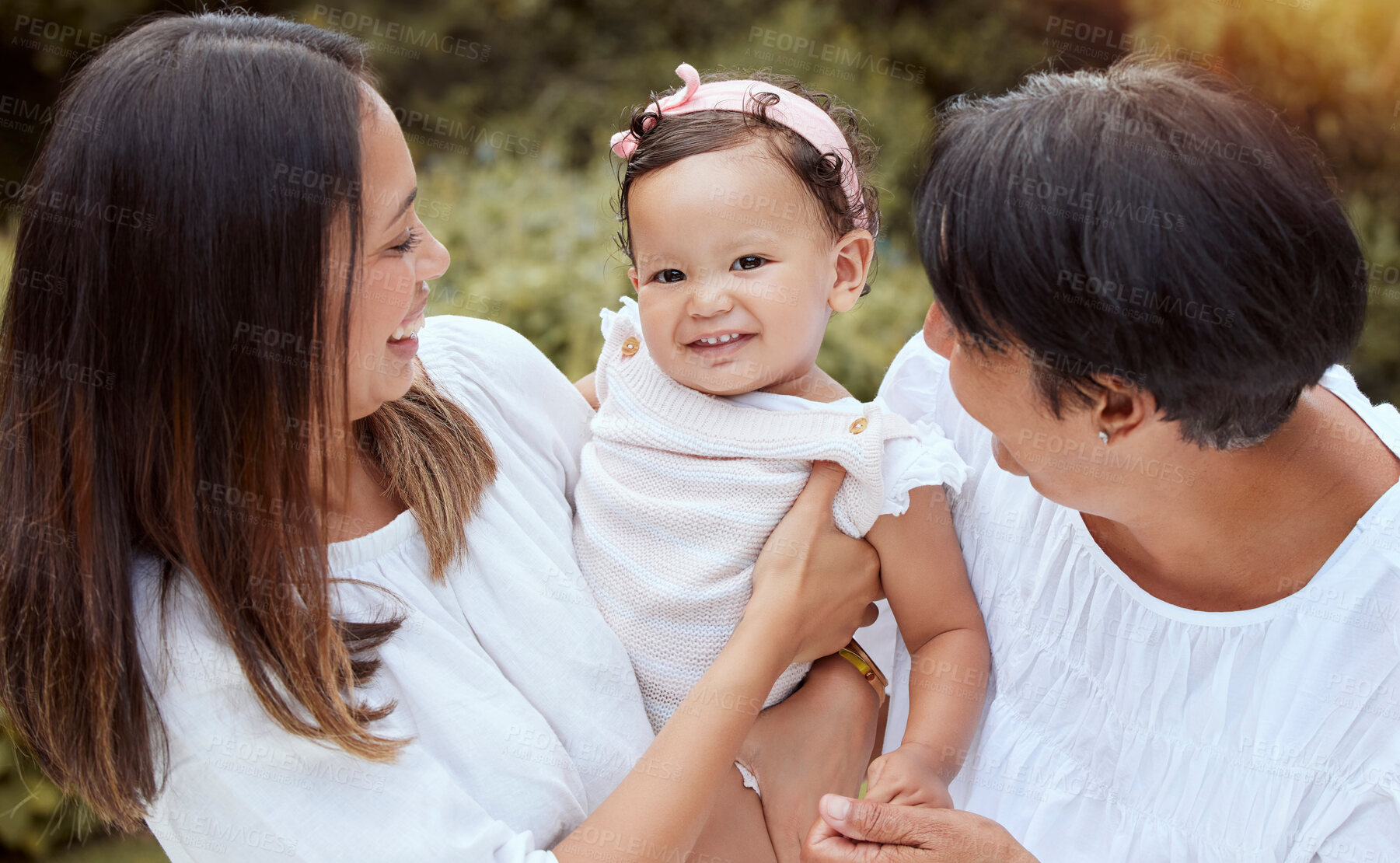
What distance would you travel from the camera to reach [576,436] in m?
2.08

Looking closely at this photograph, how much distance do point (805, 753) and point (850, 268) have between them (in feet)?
2.80

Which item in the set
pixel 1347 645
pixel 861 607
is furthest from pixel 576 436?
pixel 1347 645

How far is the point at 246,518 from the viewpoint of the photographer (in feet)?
4.81

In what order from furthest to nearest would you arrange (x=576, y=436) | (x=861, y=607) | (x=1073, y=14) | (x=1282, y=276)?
(x=1073, y=14)
(x=576, y=436)
(x=861, y=607)
(x=1282, y=276)

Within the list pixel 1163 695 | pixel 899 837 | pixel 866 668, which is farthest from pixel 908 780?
pixel 1163 695

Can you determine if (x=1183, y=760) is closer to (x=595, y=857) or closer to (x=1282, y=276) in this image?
(x=1282, y=276)

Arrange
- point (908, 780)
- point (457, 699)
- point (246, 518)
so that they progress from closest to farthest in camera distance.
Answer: point (246, 518), point (457, 699), point (908, 780)

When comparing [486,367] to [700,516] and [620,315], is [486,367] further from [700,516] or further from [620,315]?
[700,516]

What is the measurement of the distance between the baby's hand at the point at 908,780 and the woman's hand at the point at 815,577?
218 millimetres

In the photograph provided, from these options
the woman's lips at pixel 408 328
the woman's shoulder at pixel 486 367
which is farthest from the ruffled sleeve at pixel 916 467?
the woman's lips at pixel 408 328

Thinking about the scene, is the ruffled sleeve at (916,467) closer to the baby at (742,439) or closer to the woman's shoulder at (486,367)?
the baby at (742,439)

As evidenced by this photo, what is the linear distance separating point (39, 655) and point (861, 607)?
4.04 feet

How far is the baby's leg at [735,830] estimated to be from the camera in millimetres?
1806

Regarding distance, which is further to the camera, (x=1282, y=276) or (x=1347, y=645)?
(x=1347, y=645)
